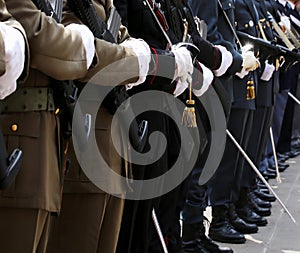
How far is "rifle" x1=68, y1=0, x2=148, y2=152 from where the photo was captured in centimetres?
234

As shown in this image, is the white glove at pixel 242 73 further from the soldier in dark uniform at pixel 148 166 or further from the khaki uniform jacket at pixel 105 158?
the khaki uniform jacket at pixel 105 158

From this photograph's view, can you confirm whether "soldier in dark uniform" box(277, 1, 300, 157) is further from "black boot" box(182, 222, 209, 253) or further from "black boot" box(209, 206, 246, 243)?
"black boot" box(182, 222, 209, 253)

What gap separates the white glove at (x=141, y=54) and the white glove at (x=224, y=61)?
3.89 ft

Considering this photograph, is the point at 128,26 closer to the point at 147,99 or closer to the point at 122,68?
the point at 147,99

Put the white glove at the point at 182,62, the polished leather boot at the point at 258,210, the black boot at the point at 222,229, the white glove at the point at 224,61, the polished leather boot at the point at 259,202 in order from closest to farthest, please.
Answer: the white glove at the point at 182,62 < the white glove at the point at 224,61 < the black boot at the point at 222,229 < the polished leather boot at the point at 258,210 < the polished leather boot at the point at 259,202

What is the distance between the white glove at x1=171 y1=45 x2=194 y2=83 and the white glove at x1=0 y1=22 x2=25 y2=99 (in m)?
1.02

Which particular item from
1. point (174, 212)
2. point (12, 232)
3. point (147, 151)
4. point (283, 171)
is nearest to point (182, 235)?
point (174, 212)

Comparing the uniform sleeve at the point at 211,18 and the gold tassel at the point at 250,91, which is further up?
the uniform sleeve at the point at 211,18

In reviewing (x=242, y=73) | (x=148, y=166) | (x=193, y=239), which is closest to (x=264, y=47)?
(x=242, y=73)

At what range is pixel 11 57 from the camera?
1.82 metres

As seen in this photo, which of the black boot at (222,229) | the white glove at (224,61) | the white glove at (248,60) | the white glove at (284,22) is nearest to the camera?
the white glove at (224,61)

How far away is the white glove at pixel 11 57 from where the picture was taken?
1.81 meters

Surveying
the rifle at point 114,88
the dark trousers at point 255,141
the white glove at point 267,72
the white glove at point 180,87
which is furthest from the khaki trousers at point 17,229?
the white glove at point 267,72

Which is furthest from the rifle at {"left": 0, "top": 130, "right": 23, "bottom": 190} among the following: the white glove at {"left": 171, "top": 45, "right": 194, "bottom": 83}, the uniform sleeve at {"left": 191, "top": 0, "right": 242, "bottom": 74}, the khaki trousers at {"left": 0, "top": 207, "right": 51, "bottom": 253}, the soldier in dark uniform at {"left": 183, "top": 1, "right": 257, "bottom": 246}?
the soldier in dark uniform at {"left": 183, "top": 1, "right": 257, "bottom": 246}
